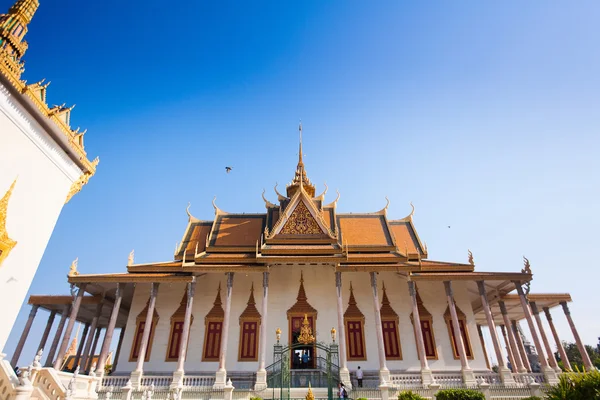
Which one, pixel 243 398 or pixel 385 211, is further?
pixel 385 211

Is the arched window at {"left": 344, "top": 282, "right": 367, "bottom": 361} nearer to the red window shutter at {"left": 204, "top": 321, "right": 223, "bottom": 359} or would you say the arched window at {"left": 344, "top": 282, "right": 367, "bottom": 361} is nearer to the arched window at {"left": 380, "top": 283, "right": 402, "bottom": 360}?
the arched window at {"left": 380, "top": 283, "right": 402, "bottom": 360}

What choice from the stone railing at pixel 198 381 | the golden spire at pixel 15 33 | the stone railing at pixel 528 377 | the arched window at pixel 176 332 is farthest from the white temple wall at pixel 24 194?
the stone railing at pixel 528 377

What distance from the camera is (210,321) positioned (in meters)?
16.5

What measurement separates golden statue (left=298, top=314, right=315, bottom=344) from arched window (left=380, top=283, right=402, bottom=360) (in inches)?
134

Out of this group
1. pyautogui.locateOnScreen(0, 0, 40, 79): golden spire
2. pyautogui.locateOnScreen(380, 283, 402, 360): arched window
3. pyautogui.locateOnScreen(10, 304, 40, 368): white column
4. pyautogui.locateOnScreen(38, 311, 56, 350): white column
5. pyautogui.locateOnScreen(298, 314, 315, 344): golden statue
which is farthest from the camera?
pyautogui.locateOnScreen(38, 311, 56, 350): white column

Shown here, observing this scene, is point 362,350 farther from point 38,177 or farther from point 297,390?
point 38,177

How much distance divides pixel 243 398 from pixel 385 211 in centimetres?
1213

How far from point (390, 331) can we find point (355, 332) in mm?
1610

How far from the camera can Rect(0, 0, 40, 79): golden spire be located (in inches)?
309

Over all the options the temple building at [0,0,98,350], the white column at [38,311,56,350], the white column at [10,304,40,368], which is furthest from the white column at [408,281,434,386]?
the white column at [38,311,56,350]

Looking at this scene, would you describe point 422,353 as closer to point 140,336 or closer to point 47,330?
point 140,336

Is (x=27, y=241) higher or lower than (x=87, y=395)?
higher

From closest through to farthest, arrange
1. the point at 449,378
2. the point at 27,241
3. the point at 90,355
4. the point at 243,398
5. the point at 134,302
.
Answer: the point at 27,241 → the point at 243,398 → the point at 449,378 → the point at 134,302 → the point at 90,355

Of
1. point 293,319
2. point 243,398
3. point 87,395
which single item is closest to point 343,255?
→ point 293,319
